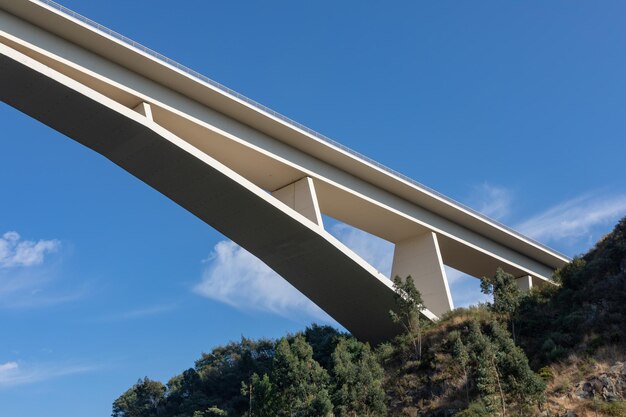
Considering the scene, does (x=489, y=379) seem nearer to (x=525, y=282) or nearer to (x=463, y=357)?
(x=463, y=357)

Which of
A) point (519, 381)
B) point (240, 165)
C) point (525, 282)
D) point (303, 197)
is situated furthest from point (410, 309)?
point (525, 282)

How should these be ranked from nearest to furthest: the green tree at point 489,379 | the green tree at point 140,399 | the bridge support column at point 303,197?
the green tree at point 489,379, the bridge support column at point 303,197, the green tree at point 140,399

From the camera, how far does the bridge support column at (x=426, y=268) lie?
1300 inches

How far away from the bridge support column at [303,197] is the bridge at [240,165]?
7 cm

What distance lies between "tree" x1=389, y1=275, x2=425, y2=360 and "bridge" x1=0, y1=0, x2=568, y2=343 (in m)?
0.61

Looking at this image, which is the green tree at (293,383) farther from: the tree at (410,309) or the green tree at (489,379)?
the green tree at (489,379)

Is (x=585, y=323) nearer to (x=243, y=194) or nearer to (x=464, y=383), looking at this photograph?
(x=464, y=383)

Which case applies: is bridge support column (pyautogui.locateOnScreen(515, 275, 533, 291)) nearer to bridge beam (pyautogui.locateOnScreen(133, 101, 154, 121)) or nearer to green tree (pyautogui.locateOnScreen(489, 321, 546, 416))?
green tree (pyautogui.locateOnScreen(489, 321, 546, 416))

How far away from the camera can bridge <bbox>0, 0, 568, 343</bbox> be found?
22.1m

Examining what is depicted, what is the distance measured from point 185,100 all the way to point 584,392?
1879 cm

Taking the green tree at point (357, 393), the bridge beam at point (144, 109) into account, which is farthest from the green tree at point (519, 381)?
the bridge beam at point (144, 109)

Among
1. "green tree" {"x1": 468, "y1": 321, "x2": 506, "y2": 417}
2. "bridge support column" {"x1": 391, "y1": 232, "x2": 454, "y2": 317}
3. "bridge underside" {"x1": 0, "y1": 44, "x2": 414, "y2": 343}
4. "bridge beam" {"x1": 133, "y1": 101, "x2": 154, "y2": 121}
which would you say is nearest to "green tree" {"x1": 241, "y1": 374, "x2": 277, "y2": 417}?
"bridge underside" {"x1": 0, "y1": 44, "x2": 414, "y2": 343}

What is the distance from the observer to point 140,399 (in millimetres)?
64438

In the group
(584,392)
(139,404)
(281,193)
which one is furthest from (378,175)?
(139,404)
